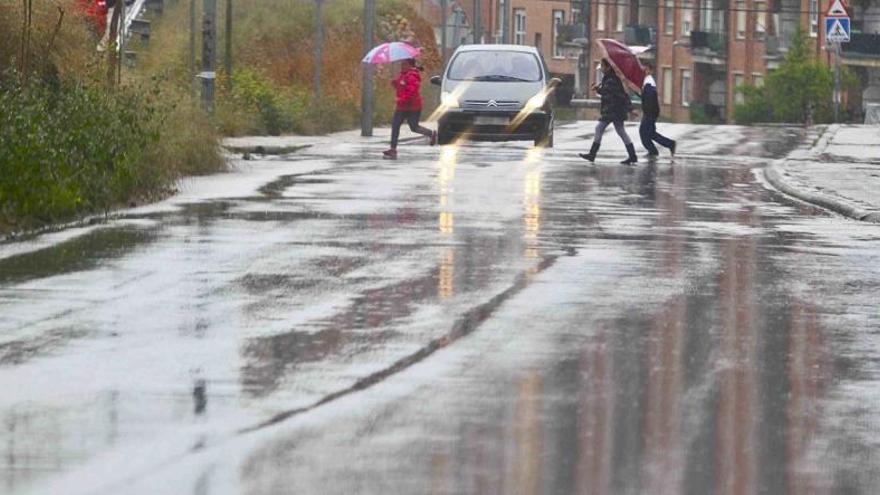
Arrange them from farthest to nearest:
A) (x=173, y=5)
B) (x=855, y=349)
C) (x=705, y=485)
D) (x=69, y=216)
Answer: (x=173, y=5) → (x=69, y=216) → (x=855, y=349) → (x=705, y=485)

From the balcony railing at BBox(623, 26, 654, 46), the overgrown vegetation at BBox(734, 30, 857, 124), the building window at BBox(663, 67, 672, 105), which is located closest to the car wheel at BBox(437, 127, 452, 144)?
the overgrown vegetation at BBox(734, 30, 857, 124)

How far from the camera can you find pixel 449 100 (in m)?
35.9

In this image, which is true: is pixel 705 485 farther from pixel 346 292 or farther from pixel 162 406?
pixel 346 292

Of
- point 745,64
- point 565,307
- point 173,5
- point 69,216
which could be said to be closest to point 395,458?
point 565,307

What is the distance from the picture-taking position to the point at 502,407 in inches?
375

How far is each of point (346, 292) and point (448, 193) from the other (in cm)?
974

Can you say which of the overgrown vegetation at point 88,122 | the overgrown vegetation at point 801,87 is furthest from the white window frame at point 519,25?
A: the overgrown vegetation at point 88,122

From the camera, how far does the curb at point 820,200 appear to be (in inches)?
836

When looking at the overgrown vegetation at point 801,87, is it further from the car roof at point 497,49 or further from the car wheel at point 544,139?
the car wheel at point 544,139

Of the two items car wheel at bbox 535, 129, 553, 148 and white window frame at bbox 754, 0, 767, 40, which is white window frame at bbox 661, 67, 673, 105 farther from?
car wheel at bbox 535, 129, 553, 148

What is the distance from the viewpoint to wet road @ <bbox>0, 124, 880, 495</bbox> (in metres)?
8.18

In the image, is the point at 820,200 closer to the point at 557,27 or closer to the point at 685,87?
the point at 685,87

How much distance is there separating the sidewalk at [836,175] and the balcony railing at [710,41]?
45.0 m

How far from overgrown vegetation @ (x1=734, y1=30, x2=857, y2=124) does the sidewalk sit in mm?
32934
